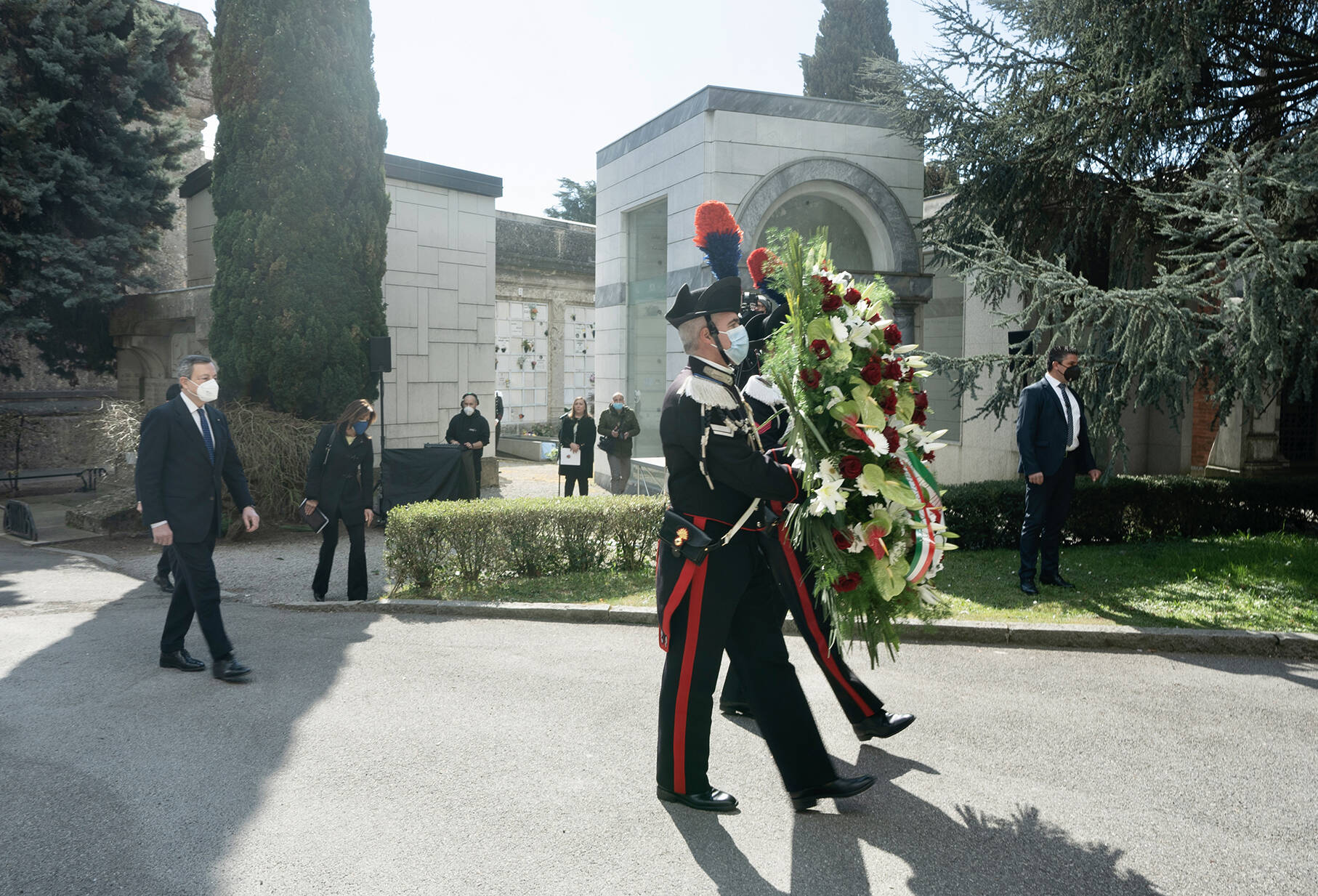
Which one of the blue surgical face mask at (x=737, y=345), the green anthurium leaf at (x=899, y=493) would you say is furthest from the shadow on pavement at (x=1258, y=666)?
the blue surgical face mask at (x=737, y=345)

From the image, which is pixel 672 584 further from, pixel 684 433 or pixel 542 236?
pixel 542 236

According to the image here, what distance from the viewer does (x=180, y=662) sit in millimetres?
5996

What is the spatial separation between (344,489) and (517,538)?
154 centimetres

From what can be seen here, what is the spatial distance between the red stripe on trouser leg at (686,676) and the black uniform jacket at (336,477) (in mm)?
4989

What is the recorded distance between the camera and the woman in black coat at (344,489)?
8.05 meters

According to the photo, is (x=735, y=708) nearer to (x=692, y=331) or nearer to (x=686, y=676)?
(x=686, y=676)

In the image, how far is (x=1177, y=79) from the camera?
900 cm

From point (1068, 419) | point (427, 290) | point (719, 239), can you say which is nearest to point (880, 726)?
point (719, 239)

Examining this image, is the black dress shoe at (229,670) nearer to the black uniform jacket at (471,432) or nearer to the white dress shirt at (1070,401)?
the white dress shirt at (1070,401)

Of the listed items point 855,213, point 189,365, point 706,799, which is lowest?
point 706,799

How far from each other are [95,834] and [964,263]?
32.5ft

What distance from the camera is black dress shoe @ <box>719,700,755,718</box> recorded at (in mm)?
5117

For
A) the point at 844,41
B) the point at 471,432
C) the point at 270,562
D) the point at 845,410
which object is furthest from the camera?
the point at 844,41

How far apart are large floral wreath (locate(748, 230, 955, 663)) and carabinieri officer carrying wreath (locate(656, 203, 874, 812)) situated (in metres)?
0.19
